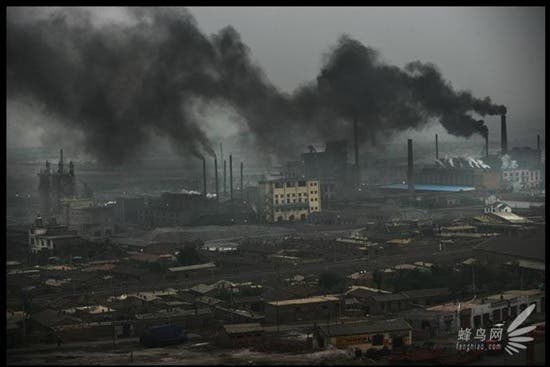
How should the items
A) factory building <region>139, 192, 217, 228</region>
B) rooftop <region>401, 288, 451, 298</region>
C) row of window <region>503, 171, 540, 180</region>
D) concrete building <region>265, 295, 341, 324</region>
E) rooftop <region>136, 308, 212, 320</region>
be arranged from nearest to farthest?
rooftop <region>136, 308, 212, 320</region> → concrete building <region>265, 295, 341, 324</region> → rooftop <region>401, 288, 451, 298</region> → factory building <region>139, 192, 217, 228</region> → row of window <region>503, 171, 540, 180</region>

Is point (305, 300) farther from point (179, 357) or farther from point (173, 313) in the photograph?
point (179, 357)

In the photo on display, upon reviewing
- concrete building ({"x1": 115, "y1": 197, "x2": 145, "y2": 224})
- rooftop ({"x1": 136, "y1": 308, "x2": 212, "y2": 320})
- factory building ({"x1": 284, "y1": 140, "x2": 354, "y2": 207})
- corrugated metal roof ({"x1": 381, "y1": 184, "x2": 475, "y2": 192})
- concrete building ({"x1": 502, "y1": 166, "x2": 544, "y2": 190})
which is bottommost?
rooftop ({"x1": 136, "y1": 308, "x2": 212, "y2": 320})

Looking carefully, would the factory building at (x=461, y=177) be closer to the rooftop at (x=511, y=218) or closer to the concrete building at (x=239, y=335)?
the rooftop at (x=511, y=218)

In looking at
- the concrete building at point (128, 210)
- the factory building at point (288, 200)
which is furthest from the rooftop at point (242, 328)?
the concrete building at point (128, 210)

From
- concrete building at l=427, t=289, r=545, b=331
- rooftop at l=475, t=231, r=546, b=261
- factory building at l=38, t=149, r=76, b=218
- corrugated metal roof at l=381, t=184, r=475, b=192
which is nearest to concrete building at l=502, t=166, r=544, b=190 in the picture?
corrugated metal roof at l=381, t=184, r=475, b=192

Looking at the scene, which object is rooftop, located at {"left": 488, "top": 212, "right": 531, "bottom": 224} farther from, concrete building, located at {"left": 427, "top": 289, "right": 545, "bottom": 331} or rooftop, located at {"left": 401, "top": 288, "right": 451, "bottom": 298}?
concrete building, located at {"left": 427, "top": 289, "right": 545, "bottom": 331}

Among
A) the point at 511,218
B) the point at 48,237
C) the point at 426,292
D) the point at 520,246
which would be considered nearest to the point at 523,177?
the point at 511,218
